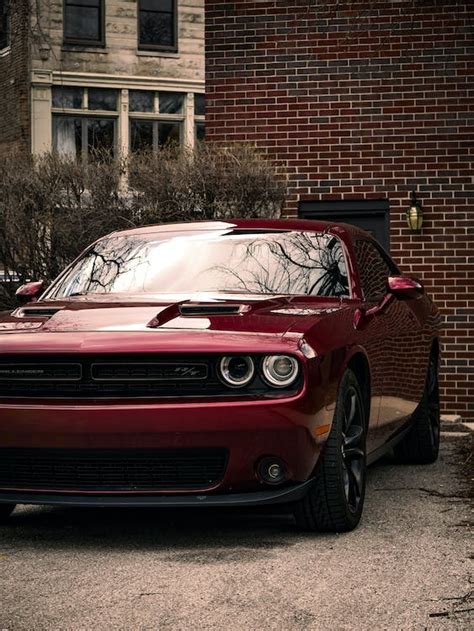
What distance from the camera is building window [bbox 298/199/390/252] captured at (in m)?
13.5

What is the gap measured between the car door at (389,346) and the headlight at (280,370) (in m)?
1.07

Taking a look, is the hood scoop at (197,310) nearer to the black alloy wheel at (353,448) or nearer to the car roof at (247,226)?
the black alloy wheel at (353,448)

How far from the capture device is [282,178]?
13.6 metres

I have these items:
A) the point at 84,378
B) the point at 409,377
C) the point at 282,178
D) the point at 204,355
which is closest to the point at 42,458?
the point at 84,378

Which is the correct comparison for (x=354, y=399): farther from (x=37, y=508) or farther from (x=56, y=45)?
A: (x=56, y=45)

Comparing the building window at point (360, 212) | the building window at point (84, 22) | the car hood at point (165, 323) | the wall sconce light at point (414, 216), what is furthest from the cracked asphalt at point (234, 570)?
the building window at point (84, 22)

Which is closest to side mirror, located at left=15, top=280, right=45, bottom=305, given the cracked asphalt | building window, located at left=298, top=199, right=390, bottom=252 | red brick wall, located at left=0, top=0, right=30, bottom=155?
the cracked asphalt

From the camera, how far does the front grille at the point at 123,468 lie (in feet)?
18.8

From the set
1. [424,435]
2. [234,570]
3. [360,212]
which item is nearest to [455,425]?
[360,212]

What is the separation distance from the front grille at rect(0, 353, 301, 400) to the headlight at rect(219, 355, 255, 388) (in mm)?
26

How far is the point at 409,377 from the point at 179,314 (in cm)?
228

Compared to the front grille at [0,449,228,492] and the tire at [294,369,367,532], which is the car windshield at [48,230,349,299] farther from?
the front grille at [0,449,228,492]

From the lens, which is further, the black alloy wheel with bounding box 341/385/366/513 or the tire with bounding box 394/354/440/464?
the tire with bounding box 394/354/440/464

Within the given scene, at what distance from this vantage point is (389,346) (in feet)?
24.2
